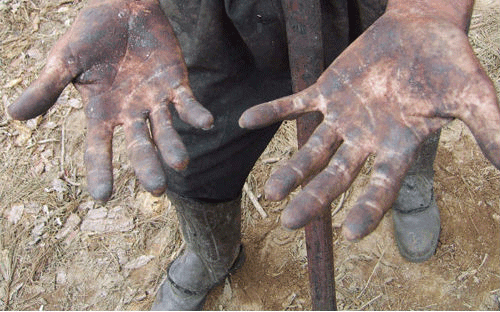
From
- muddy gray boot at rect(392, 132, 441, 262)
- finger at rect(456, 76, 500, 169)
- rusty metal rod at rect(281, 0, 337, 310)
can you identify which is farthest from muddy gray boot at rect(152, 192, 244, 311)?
finger at rect(456, 76, 500, 169)

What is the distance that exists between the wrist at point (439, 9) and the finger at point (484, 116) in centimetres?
20

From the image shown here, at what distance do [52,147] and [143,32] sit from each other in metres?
1.56

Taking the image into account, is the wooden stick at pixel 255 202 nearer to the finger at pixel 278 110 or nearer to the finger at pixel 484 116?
the finger at pixel 278 110

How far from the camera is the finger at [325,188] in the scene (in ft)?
3.36

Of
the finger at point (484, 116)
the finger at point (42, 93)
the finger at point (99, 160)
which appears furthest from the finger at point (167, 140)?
the finger at point (484, 116)

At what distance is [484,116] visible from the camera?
1.05 metres

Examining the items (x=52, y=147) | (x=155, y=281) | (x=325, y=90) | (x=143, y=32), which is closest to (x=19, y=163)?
(x=52, y=147)

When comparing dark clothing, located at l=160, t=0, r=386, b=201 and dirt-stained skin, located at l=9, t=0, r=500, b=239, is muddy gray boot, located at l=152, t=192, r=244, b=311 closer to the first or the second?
dark clothing, located at l=160, t=0, r=386, b=201

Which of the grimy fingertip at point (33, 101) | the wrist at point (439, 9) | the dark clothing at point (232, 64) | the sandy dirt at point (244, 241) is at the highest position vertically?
the wrist at point (439, 9)

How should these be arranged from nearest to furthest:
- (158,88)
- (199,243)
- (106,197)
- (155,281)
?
(106,197) → (158,88) → (199,243) → (155,281)

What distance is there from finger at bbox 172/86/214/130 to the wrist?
490 millimetres

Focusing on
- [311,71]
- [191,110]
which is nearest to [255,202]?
[311,71]

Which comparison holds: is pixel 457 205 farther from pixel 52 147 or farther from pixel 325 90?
pixel 52 147

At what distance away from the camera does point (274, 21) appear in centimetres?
135
